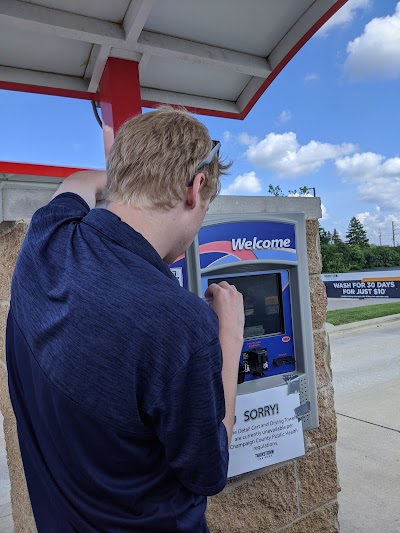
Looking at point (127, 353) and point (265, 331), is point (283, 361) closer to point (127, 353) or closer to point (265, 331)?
point (265, 331)

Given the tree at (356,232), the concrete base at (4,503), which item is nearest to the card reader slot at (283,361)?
the concrete base at (4,503)

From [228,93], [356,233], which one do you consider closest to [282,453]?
[228,93]

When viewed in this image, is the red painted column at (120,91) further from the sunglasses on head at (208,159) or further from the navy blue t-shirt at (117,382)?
the navy blue t-shirt at (117,382)

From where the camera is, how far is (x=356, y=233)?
63.4 m

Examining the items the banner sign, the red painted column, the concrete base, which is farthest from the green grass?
the red painted column

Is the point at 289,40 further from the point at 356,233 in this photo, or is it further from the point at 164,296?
the point at 356,233

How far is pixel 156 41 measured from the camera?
2.28 m

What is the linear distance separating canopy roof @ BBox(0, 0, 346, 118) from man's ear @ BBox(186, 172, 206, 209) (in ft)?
3.91

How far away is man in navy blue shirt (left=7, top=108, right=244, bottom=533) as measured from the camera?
98 centimetres

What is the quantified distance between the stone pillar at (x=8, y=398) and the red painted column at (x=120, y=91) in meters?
0.70

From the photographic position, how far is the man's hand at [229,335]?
1160 mm

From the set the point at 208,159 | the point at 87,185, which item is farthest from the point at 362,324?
the point at 208,159

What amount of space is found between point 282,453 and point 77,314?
179 cm

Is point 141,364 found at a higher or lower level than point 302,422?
higher
